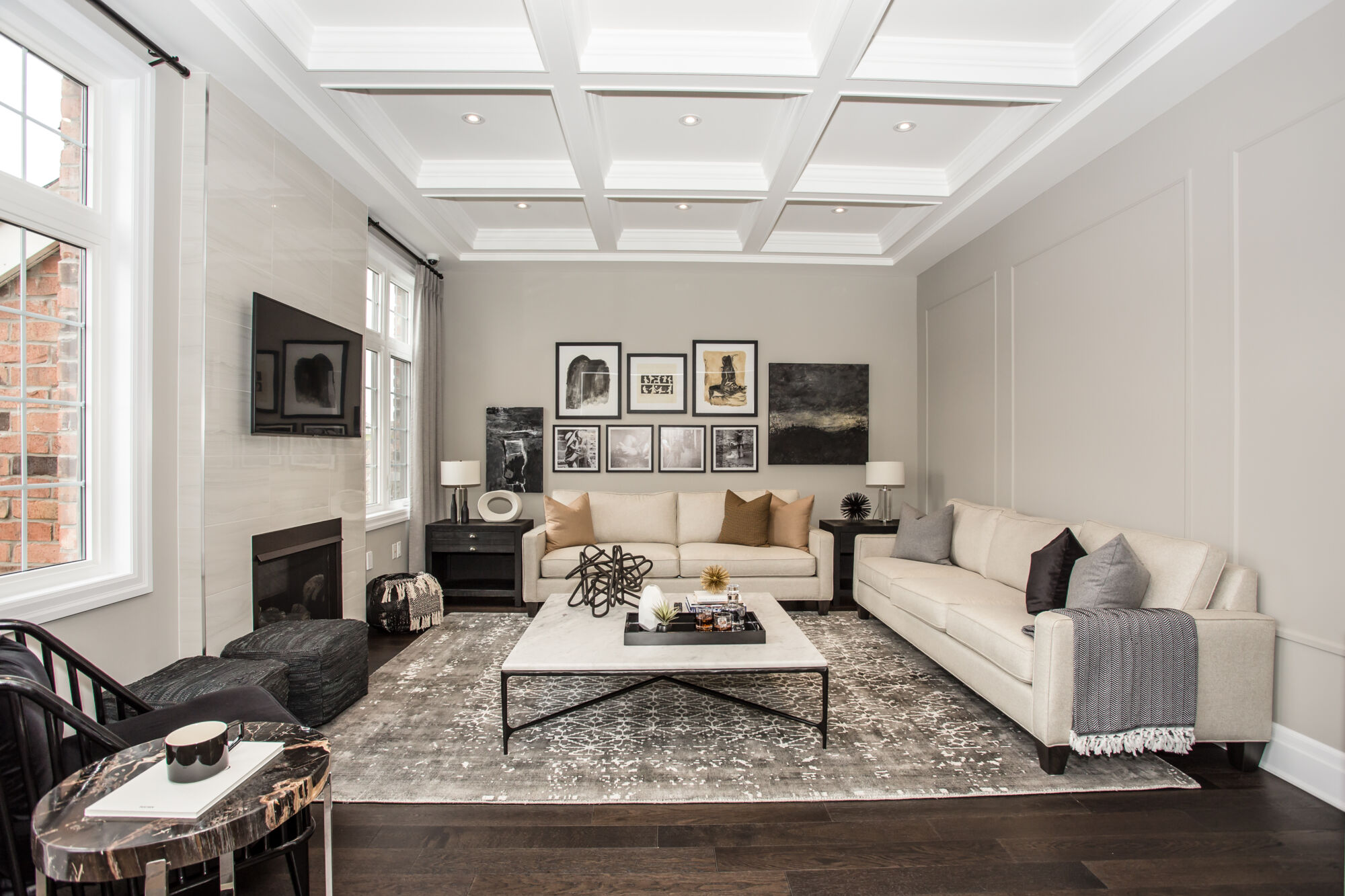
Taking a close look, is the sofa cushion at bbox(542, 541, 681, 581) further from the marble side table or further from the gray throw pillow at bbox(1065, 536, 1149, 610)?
the marble side table

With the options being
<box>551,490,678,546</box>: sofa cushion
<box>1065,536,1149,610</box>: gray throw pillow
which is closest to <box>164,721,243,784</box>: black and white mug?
<box>1065,536,1149,610</box>: gray throw pillow

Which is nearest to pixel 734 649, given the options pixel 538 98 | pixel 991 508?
pixel 991 508

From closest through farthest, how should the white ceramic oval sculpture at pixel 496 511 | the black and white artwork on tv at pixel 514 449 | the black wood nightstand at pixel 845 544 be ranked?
the black wood nightstand at pixel 845 544
the white ceramic oval sculpture at pixel 496 511
the black and white artwork on tv at pixel 514 449

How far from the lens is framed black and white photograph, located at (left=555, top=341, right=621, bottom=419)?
19.0ft

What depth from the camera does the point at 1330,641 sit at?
7.65 feet

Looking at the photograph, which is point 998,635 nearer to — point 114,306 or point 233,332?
point 233,332

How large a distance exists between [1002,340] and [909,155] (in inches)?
54.5

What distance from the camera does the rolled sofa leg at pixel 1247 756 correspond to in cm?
252

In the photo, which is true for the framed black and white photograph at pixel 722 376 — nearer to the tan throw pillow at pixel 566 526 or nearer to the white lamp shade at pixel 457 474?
the tan throw pillow at pixel 566 526

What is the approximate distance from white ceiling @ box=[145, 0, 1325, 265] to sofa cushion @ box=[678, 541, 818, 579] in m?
2.44

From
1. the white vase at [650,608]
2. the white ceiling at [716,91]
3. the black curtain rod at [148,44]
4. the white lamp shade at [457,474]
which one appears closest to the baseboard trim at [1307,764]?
the white vase at [650,608]

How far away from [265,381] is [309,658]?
1282 millimetres

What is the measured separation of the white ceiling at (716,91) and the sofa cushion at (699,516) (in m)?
2.28

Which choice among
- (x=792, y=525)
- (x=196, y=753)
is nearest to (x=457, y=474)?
(x=792, y=525)
